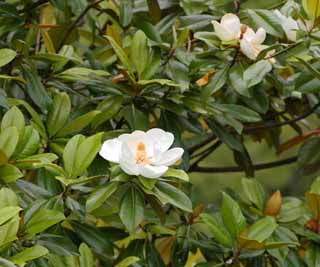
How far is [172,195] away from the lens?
1288 mm

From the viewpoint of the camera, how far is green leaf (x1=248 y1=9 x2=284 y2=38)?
1.53m

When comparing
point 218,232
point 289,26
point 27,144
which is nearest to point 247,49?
point 289,26

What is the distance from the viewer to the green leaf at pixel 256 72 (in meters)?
1.46

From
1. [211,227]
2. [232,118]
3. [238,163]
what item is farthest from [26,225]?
[238,163]

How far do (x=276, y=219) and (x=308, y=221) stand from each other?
65 millimetres

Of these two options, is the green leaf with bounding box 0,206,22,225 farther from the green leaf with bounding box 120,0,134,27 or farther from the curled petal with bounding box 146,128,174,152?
the green leaf with bounding box 120,0,134,27

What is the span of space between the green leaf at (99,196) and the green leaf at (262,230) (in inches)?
12.7

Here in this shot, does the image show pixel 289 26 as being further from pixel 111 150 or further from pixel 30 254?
pixel 30 254

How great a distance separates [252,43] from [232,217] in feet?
1.06

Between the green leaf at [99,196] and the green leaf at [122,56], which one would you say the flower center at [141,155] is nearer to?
the green leaf at [99,196]

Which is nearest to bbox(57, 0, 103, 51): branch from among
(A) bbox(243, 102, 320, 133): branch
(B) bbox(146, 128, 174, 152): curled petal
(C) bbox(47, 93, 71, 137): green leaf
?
(C) bbox(47, 93, 71, 137): green leaf

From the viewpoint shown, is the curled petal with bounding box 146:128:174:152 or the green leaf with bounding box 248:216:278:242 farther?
the green leaf with bounding box 248:216:278:242

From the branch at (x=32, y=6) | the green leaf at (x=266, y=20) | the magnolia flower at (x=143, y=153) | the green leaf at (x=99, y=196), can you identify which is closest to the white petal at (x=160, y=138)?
the magnolia flower at (x=143, y=153)

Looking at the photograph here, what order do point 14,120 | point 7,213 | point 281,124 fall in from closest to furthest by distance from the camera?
1. point 7,213
2. point 14,120
3. point 281,124
